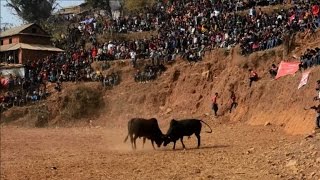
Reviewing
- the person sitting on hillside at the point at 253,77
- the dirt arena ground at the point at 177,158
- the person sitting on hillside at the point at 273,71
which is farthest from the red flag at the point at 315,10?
the dirt arena ground at the point at 177,158

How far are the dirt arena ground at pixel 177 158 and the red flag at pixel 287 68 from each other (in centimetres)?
462

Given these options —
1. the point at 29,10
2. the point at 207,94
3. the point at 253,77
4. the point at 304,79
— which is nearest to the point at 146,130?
the point at 304,79

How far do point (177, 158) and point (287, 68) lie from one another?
1400 centimetres

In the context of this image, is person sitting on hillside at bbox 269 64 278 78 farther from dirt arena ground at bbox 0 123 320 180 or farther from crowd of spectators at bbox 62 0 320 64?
dirt arena ground at bbox 0 123 320 180

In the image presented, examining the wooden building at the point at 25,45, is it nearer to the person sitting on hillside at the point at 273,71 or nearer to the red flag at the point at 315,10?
A: the person sitting on hillside at the point at 273,71

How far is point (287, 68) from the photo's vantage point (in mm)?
31219

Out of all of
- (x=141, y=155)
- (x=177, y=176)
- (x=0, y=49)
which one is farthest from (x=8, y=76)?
(x=177, y=176)

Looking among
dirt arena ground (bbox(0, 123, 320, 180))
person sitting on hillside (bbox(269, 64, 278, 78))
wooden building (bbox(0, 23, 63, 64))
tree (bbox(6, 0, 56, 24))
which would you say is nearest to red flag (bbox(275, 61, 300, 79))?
person sitting on hillside (bbox(269, 64, 278, 78))

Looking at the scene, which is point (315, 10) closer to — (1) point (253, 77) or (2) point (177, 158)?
(1) point (253, 77)

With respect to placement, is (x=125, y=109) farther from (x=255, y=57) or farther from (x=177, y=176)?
(x=177, y=176)

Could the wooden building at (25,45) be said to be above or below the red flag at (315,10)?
below

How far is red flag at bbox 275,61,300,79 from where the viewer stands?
30641mm

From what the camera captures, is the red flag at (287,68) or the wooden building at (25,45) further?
the wooden building at (25,45)

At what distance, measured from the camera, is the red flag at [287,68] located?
101ft
